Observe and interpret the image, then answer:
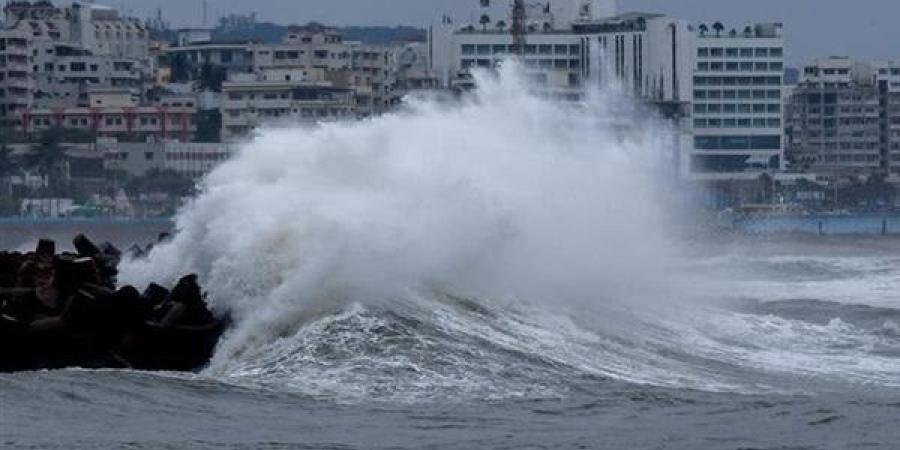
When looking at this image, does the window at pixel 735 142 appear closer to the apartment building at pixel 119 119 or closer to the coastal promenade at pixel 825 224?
the coastal promenade at pixel 825 224

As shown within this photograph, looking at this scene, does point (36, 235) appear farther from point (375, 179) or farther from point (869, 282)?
point (375, 179)

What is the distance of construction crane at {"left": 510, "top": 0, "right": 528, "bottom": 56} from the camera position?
10894cm

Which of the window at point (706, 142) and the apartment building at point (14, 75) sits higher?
the apartment building at point (14, 75)

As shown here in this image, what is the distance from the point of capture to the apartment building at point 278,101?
111125 mm

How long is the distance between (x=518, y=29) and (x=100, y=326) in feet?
292

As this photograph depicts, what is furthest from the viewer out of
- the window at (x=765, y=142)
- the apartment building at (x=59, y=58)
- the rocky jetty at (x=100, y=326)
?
the window at (x=765, y=142)

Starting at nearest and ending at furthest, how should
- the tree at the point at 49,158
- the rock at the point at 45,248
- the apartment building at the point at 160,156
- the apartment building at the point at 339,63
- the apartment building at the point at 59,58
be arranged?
1. the rock at the point at 45,248
2. the tree at the point at 49,158
3. the apartment building at the point at 160,156
4. the apartment building at the point at 339,63
5. the apartment building at the point at 59,58

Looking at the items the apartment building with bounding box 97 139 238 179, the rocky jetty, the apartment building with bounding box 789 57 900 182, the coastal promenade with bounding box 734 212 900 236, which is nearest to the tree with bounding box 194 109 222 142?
the apartment building with bounding box 97 139 238 179

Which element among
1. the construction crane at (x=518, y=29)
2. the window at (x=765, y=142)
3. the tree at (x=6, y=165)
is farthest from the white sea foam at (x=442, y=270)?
the window at (x=765, y=142)

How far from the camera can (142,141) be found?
112m

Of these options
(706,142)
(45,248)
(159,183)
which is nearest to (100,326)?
(45,248)

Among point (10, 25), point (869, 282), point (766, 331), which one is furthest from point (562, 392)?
point (10, 25)

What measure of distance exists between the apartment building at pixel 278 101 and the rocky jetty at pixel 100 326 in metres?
87.3

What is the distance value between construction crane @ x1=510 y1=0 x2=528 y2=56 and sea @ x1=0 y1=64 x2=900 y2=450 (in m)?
66.4
